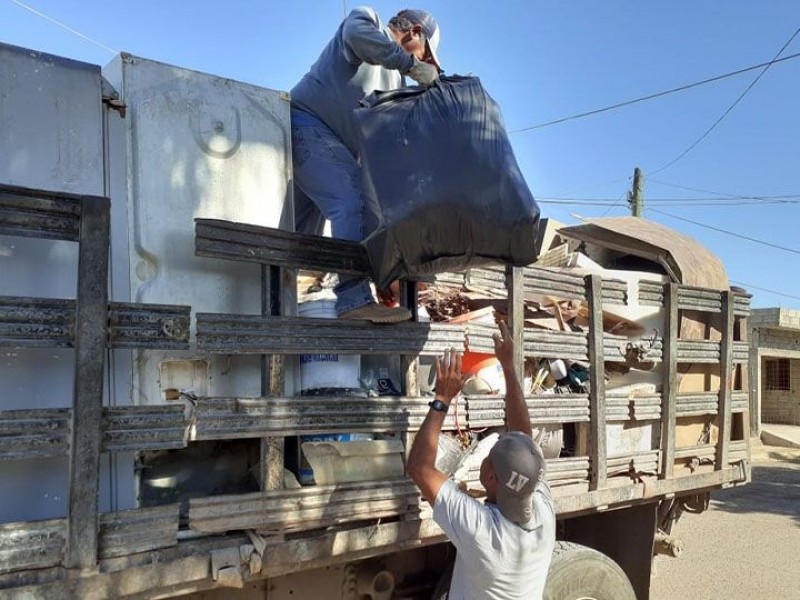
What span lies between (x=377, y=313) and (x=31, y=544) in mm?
1151

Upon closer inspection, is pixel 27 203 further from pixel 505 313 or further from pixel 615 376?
pixel 615 376

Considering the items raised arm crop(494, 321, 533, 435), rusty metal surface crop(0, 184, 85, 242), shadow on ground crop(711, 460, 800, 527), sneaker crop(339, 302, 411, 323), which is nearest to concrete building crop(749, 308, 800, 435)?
shadow on ground crop(711, 460, 800, 527)

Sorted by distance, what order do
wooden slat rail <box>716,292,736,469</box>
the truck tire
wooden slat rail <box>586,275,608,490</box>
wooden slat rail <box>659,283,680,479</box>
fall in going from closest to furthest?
1. the truck tire
2. wooden slat rail <box>586,275,608,490</box>
3. wooden slat rail <box>659,283,680,479</box>
4. wooden slat rail <box>716,292,736,469</box>

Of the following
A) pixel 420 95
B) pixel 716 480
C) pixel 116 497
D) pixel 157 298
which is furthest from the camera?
pixel 716 480

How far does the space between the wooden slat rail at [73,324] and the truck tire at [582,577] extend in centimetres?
178

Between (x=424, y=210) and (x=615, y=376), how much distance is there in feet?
5.52

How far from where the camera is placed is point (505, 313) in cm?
295

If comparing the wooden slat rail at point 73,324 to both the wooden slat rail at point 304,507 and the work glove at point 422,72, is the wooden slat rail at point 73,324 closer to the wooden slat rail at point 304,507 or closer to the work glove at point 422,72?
the wooden slat rail at point 304,507

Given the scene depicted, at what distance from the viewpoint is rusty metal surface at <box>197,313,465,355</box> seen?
6.52ft

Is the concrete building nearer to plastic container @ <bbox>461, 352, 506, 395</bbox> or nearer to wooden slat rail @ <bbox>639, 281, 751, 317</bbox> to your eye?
wooden slat rail @ <bbox>639, 281, 751, 317</bbox>

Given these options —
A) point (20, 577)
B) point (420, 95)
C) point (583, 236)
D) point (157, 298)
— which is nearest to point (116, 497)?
point (20, 577)

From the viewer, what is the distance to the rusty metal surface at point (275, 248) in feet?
6.61

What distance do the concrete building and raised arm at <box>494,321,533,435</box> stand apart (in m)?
15.2

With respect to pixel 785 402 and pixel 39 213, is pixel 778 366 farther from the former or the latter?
pixel 39 213
